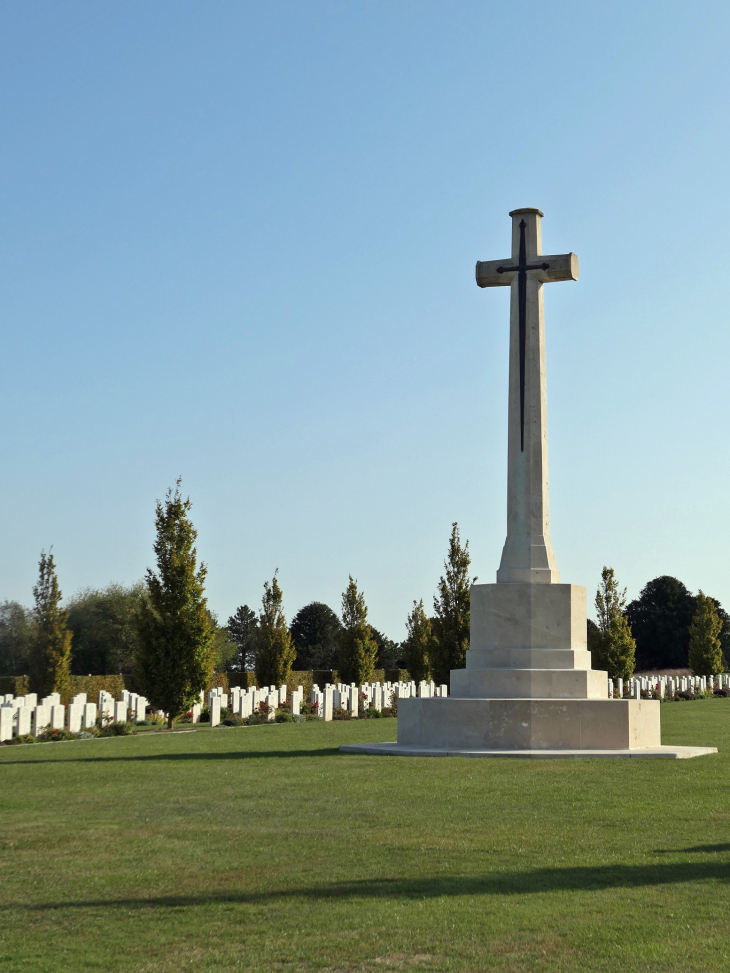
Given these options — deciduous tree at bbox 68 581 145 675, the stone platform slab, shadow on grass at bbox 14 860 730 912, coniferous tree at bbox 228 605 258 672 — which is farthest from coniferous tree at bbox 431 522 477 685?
coniferous tree at bbox 228 605 258 672

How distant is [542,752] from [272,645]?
16.8 m

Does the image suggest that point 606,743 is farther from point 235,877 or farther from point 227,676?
point 227,676

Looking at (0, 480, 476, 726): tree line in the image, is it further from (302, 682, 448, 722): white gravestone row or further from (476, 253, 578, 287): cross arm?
(476, 253, 578, 287): cross arm

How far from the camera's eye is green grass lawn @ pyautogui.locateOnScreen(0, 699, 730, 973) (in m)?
4.49

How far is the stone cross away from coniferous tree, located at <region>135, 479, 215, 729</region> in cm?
679

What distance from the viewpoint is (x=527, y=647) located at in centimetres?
1519

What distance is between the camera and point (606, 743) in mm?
13633

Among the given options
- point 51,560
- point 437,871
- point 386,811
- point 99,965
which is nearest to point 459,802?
point 386,811

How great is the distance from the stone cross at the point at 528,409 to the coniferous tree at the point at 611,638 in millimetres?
22321

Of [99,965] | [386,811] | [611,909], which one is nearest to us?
[99,965]

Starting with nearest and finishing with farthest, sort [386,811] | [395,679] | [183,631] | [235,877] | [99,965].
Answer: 1. [99,965]
2. [235,877]
3. [386,811]
4. [183,631]
5. [395,679]

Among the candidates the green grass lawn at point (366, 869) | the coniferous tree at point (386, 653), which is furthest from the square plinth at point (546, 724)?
the coniferous tree at point (386, 653)

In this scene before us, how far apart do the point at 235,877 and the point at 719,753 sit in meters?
9.11

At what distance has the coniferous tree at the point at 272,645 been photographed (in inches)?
1144
